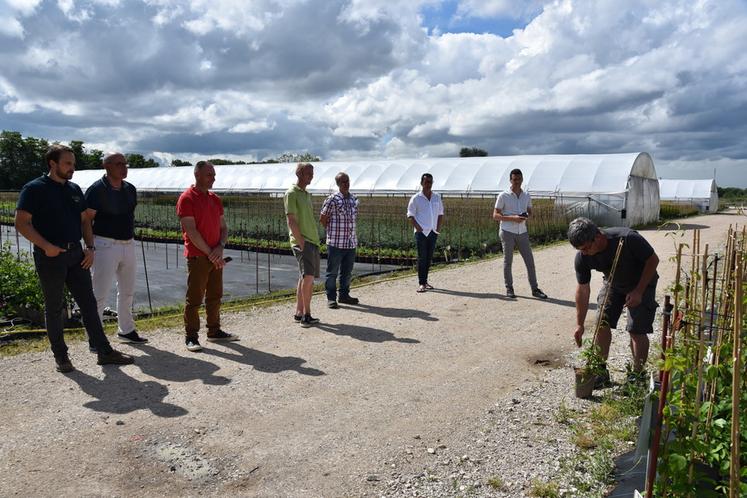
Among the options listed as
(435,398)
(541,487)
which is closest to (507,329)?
(435,398)

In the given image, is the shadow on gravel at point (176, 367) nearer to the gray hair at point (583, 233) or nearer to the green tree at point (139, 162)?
the gray hair at point (583, 233)

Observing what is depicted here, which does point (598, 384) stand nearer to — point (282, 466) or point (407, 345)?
point (407, 345)

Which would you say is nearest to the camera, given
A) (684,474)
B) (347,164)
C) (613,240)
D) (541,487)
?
(684,474)

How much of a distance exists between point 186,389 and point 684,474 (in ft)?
10.3

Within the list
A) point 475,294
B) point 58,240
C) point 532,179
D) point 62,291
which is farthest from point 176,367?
point 532,179

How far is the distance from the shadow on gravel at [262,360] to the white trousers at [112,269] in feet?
2.93

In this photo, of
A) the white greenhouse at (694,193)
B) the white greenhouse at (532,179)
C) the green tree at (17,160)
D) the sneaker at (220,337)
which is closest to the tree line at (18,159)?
the green tree at (17,160)

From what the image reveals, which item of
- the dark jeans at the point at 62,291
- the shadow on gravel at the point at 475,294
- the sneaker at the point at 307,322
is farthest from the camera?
the shadow on gravel at the point at 475,294

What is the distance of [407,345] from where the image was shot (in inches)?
203

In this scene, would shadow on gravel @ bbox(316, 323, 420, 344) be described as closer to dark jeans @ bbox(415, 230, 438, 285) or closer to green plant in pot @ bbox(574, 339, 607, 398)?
green plant in pot @ bbox(574, 339, 607, 398)

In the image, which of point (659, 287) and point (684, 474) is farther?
point (659, 287)

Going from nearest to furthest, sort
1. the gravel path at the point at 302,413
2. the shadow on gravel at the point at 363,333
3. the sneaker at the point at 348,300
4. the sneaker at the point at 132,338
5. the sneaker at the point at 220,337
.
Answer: the gravel path at the point at 302,413, the sneaker at the point at 132,338, the sneaker at the point at 220,337, the shadow on gravel at the point at 363,333, the sneaker at the point at 348,300

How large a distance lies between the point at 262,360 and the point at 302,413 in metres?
1.15

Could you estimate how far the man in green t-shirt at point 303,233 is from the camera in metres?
5.58
